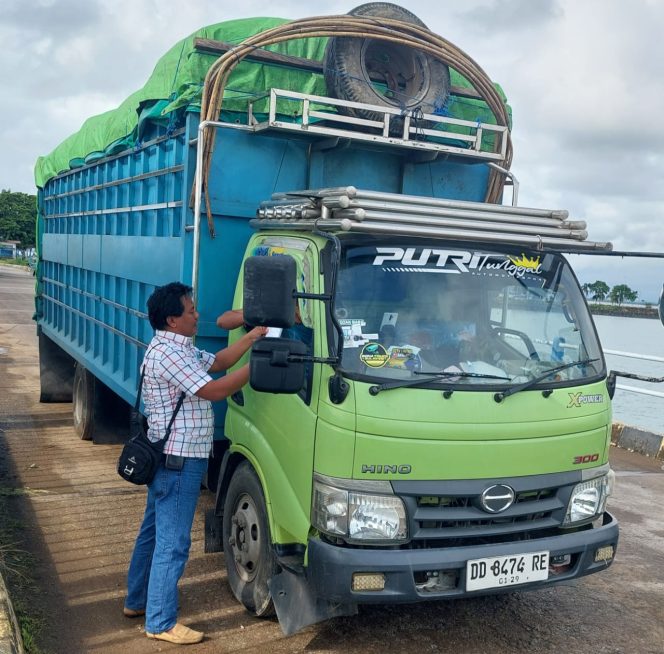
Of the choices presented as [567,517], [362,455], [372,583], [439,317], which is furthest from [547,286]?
[372,583]

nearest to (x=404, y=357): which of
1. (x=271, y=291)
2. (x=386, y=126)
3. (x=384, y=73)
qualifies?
(x=271, y=291)

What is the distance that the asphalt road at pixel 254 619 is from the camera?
3748mm

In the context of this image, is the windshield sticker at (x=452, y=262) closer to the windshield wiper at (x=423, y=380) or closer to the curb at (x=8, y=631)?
the windshield wiper at (x=423, y=380)

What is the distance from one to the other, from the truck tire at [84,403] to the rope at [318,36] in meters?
3.68

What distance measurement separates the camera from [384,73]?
4.78m

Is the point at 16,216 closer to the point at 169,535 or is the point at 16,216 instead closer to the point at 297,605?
the point at 169,535

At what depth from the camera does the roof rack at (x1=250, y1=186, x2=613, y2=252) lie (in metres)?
3.37

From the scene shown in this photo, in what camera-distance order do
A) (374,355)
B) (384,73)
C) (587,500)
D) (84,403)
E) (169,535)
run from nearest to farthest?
(374,355) → (587,500) → (169,535) → (384,73) → (84,403)

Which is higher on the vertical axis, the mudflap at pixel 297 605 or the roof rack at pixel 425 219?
the roof rack at pixel 425 219

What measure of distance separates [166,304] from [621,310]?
283cm

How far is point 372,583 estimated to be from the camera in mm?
3074

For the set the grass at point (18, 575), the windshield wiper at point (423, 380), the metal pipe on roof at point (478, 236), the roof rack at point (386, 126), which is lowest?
the grass at point (18, 575)

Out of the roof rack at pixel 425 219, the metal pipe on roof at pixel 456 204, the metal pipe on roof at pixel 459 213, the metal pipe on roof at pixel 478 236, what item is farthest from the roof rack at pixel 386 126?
the metal pipe on roof at pixel 478 236

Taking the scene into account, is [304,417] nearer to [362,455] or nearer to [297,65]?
[362,455]
